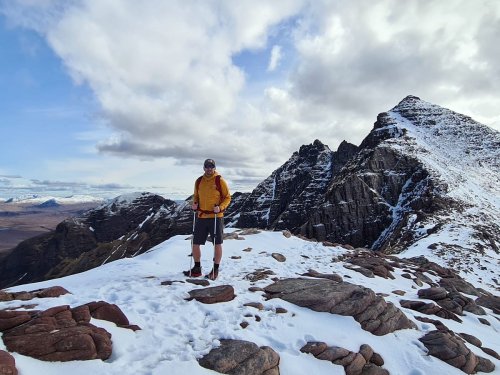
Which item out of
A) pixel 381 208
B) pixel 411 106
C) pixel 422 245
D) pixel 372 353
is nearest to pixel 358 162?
pixel 381 208

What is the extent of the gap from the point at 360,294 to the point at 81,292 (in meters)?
8.78

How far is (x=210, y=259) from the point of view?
18016mm

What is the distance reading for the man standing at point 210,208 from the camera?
1376 cm

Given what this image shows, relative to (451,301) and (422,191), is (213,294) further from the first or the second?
(422,191)

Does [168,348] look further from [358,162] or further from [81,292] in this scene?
[358,162]

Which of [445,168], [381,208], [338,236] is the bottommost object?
[338,236]

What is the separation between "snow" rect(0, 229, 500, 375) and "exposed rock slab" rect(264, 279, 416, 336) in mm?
287

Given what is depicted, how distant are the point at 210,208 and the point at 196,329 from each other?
535cm

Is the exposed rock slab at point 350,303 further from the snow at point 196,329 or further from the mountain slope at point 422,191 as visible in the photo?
the mountain slope at point 422,191

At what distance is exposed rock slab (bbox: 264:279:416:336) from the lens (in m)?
11.2

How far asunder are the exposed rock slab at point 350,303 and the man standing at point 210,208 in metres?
2.56

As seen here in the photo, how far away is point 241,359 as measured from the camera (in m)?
8.15

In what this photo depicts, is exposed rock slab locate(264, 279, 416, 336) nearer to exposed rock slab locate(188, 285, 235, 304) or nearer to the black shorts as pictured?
exposed rock slab locate(188, 285, 235, 304)

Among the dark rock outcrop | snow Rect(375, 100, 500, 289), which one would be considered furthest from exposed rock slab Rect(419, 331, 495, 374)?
snow Rect(375, 100, 500, 289)
